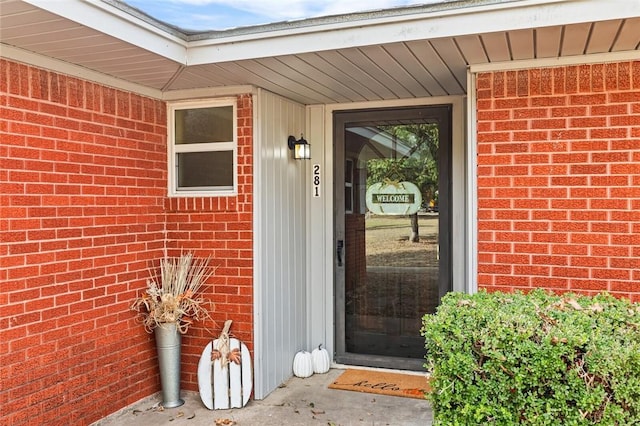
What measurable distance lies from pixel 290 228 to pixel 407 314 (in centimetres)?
132

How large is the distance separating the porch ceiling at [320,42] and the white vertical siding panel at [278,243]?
59cm

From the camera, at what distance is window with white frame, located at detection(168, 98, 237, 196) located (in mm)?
4266

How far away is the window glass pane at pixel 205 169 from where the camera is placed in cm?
428

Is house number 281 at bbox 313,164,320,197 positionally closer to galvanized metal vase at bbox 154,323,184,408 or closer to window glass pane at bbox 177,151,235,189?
window glass pane at bbox 177,151,235,189

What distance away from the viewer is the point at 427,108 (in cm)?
463

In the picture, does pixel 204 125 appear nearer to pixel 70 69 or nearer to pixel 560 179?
pixel 70 69

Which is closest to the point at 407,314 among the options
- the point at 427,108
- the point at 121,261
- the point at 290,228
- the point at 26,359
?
the point at 290,228

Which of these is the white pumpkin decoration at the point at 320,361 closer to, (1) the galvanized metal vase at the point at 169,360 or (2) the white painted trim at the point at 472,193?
(1) the galvanized metal vase at the point at 169,360

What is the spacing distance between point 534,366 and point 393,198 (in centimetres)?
281

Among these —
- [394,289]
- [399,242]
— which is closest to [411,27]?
[399,242]

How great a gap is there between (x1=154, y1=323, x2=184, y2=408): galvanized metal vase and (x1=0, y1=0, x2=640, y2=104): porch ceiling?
186cm

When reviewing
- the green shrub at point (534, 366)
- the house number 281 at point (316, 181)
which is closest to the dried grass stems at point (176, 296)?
the house number 281 at point (316, 181)

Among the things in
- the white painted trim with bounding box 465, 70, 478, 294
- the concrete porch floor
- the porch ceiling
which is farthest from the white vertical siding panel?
the white painted trim with bounding box 465, 70, 478, 294

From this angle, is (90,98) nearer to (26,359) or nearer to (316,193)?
(26,359)
